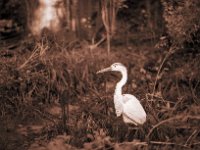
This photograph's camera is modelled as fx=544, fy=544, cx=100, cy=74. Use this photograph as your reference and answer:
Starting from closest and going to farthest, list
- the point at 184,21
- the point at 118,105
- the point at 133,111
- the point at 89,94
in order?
the point at 133,111, the point at 118,105, the point at 89,94, the point at 184,21

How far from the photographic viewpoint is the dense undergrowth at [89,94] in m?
7.16

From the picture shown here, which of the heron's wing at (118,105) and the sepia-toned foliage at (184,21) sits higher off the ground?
the sepia-toned foliage at (184,21)

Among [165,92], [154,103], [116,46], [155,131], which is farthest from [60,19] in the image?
[155,131]

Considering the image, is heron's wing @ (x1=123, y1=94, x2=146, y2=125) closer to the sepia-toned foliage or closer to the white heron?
the white heron

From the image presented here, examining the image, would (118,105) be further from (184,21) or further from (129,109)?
(184,21)

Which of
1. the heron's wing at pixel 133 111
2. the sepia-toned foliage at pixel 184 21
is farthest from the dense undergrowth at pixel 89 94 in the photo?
the sepia-toned foliage at pixel 184 21

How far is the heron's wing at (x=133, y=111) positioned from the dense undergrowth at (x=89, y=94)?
119 mm

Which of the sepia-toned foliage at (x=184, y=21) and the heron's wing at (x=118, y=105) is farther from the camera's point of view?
the sepia-toned foliage at (x=184, y=21)

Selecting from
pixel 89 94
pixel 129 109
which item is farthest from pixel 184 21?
pixel 129 109

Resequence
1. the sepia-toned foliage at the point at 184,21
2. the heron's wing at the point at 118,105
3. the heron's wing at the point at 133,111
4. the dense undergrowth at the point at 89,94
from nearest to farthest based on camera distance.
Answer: the dense undergrowth at the point at 89,94, the heron's wing at the point at 133,111, the heron's wing at the point at 118,105, the sepia-toned foliage at the point at 184,21

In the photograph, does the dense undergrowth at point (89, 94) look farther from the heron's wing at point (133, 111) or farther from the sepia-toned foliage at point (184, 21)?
the sepia-toned foliage at point (184, 21)

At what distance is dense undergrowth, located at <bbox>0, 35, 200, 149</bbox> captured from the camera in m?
7.16

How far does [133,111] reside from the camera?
7582 millimetres

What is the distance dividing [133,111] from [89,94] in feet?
5.66
